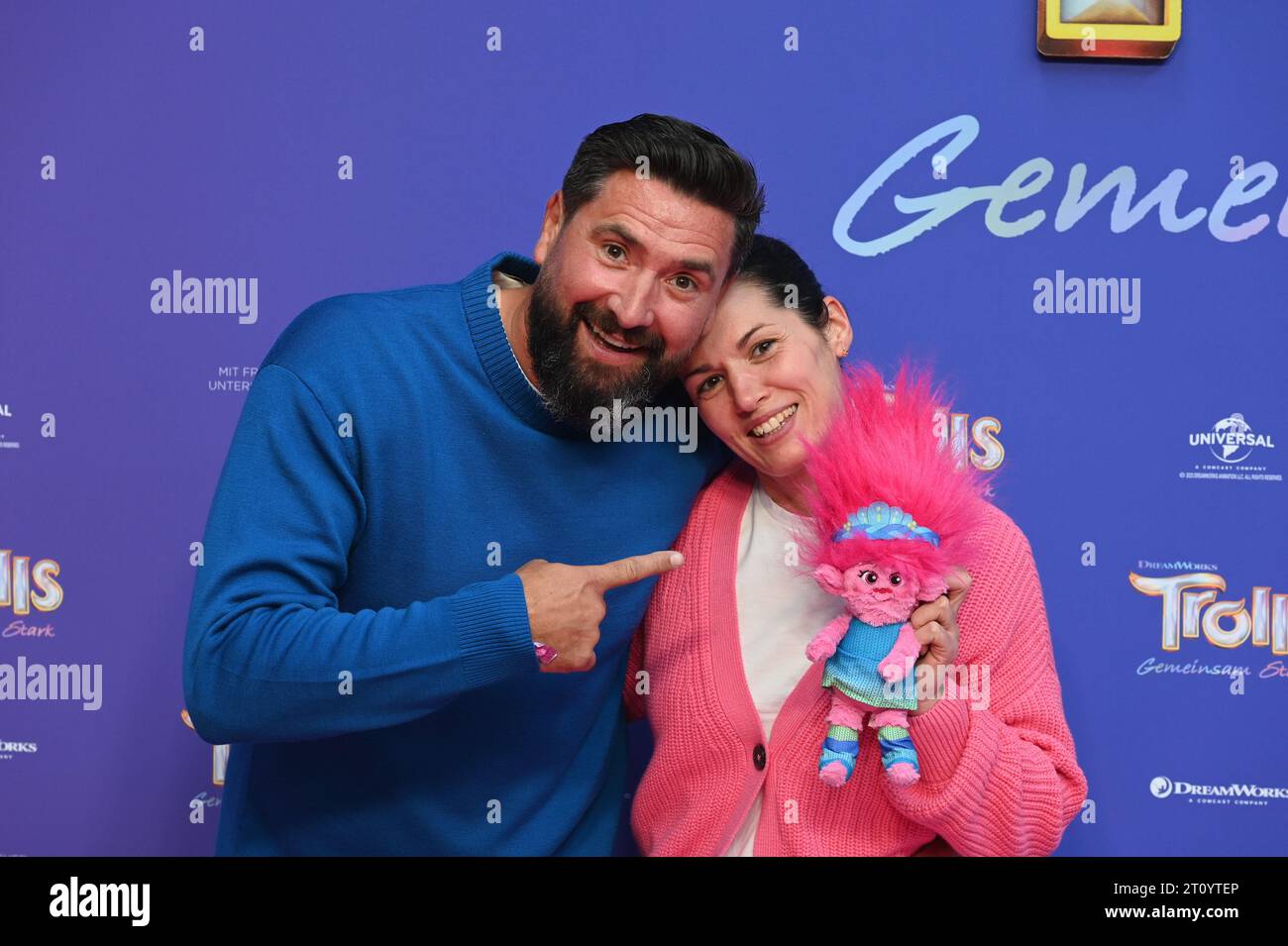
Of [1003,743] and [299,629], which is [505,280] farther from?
[1003,743]

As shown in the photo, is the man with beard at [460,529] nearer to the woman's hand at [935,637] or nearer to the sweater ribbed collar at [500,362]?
the sweater ribbed collar at [500,362]

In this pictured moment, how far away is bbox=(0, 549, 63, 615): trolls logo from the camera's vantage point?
1.84 metres

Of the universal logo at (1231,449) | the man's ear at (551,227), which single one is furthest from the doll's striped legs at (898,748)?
the universal logo at (1231,449)

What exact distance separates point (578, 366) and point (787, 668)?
1.59 feet

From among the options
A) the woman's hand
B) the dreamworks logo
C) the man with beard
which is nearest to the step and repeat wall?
the dreamworks logo

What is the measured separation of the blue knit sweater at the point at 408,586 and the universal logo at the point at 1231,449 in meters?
A: 0.90

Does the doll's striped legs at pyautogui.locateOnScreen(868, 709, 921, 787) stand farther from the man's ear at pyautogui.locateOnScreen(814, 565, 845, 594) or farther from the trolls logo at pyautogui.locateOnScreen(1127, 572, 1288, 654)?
the trolls logo at pyautogui.locateOnScreen(1127, 572, 1288, 654)

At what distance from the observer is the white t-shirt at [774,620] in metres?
1.47

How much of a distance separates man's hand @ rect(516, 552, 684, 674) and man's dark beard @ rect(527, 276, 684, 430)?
8.6 inches

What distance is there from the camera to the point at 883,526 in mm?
1274
